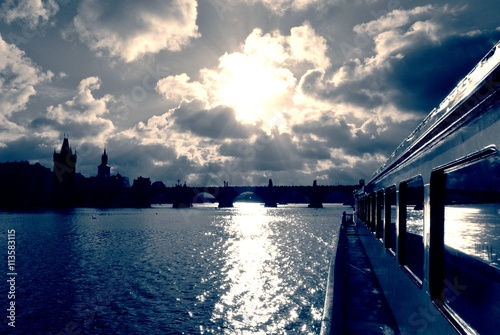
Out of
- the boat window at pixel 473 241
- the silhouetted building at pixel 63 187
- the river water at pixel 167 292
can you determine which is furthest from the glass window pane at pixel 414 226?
the silhouetted building at pixel 63 187

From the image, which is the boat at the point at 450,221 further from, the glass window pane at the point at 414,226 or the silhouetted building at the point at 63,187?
the silhouetted building at the point at 63,187

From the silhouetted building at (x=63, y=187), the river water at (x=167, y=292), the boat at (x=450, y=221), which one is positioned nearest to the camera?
the boat at (x=450, y=221)

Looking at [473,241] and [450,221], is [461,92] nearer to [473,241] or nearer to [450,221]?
[473,241]

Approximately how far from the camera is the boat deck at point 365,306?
6377mm

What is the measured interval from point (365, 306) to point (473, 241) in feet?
16.5

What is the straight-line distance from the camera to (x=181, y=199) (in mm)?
156125

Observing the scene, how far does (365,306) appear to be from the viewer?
776 cm

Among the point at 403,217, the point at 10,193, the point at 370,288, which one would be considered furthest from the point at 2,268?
the point at 10,193

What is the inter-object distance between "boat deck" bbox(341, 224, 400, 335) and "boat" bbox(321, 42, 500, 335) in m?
0.05

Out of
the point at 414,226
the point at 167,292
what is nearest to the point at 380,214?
the point at 414,226

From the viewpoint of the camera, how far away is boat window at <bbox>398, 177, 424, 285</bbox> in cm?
472

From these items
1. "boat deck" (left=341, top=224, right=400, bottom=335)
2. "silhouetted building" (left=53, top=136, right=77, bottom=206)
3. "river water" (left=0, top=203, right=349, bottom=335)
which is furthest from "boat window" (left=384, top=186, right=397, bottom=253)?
"silhouetted building" (left=53, top=136, right=77, bottom=206)

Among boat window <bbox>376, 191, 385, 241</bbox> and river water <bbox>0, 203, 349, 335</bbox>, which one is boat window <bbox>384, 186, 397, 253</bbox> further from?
river water <bbox>0, 203, 349, 335</bbox>

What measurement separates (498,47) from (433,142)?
190cm
